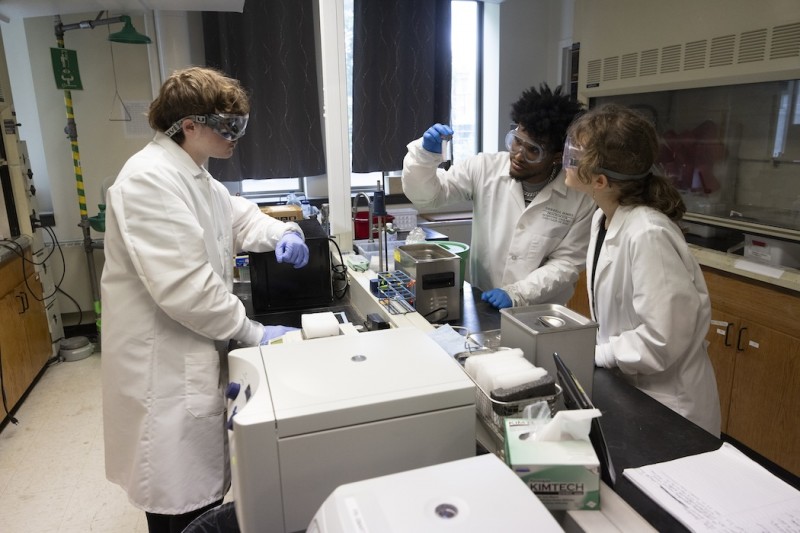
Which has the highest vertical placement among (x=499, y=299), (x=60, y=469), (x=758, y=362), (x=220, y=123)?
(x=220, y=123)

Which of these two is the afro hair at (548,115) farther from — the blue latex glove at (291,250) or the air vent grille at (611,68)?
the air vent grille at (611,68)

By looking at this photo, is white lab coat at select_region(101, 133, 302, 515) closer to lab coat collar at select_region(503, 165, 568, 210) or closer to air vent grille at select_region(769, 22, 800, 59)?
lab coat collar at select_region(503, 165, 568, 210)

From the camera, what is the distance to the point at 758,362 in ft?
7.13

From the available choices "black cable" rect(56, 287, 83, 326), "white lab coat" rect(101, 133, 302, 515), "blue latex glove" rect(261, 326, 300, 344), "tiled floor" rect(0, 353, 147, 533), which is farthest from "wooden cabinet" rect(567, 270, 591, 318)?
"black cable" rect(56, 287, 83, 326)

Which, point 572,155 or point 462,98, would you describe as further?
point 462,98

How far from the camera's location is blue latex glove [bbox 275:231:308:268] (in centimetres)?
171

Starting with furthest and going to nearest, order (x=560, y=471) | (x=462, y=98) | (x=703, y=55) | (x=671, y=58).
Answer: (x=462, y=98)
(x=671, y=58)
(x=703, y=55)
(x=560, y=471)

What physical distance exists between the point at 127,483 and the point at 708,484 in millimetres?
1372

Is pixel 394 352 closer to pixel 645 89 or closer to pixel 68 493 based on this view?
pixel 68 493

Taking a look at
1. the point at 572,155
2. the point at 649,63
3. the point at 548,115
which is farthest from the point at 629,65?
the point at 572,155

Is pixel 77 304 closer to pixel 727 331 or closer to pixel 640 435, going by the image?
pixel 640 435

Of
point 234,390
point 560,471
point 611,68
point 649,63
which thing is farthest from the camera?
point 611,68

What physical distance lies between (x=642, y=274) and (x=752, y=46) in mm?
1409

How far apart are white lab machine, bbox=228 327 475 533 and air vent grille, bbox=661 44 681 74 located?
7.07 ft
